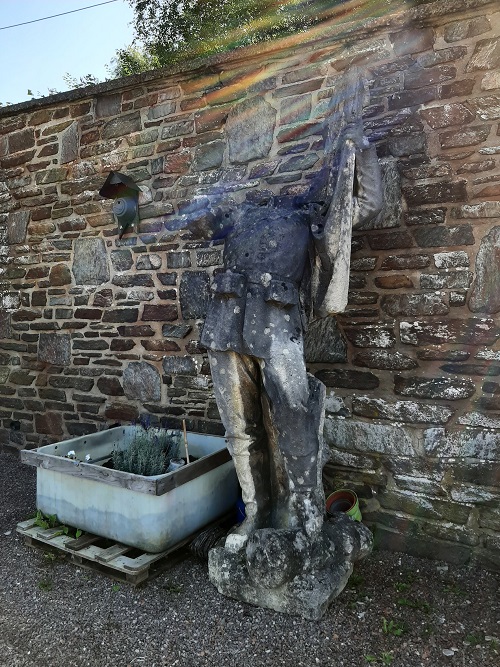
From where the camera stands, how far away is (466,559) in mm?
2967

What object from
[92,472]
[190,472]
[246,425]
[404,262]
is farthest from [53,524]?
[404,262]

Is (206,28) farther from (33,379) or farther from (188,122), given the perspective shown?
(33,379)

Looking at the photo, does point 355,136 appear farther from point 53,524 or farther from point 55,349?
point 55,349

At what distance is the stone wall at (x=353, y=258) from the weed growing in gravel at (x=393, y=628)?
0.79m

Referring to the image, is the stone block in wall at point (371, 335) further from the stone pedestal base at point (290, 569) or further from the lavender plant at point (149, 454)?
the lavender plant at point (149, 454)

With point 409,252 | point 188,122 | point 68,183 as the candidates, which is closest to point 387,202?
point 409,252

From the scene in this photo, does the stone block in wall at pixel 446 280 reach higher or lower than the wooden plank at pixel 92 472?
higher

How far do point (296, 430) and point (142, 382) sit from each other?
2191mm

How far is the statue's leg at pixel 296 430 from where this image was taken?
2.50 m

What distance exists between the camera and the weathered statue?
8.07 feet

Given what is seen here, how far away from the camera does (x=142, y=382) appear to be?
4.39m

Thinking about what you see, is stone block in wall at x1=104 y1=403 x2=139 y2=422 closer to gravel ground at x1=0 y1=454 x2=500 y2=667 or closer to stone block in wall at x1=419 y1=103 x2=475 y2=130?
gravel ground at x1=0 y1=454 x2=500 y2=667

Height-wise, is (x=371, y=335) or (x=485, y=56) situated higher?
(x=485, y=56)

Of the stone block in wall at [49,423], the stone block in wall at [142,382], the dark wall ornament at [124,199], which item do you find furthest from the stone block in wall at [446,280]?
the stone block in wall at [49,423]
